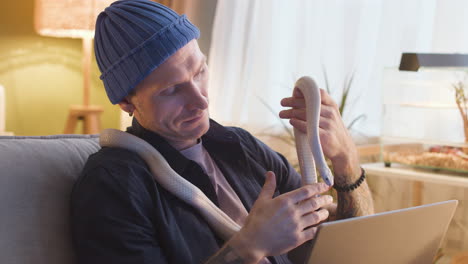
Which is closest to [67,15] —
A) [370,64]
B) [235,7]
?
[235,7]

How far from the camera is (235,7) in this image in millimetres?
3285

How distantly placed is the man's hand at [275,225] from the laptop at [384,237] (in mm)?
83

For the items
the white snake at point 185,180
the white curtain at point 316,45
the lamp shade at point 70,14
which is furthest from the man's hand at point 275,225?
the lamp shade at point 70,14

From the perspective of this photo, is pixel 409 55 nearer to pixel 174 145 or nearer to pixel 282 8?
pixel 174 145

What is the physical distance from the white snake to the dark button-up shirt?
17mm

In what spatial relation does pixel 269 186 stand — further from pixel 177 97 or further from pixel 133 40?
pixel 133 40

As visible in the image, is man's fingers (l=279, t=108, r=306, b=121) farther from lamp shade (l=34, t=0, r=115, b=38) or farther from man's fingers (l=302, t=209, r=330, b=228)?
lamp shade (l=34, t=0, r=115, b=38)

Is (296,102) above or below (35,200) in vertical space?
above

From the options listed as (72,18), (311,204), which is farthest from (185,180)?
(72,18)

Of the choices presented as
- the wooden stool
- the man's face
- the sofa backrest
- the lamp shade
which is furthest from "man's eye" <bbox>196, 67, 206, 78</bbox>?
the wooden stool

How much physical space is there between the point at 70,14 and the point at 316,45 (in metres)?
1.22

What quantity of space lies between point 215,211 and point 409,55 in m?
1.07

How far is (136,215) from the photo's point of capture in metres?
1.17

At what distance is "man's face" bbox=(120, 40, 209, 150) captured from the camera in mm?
1291
